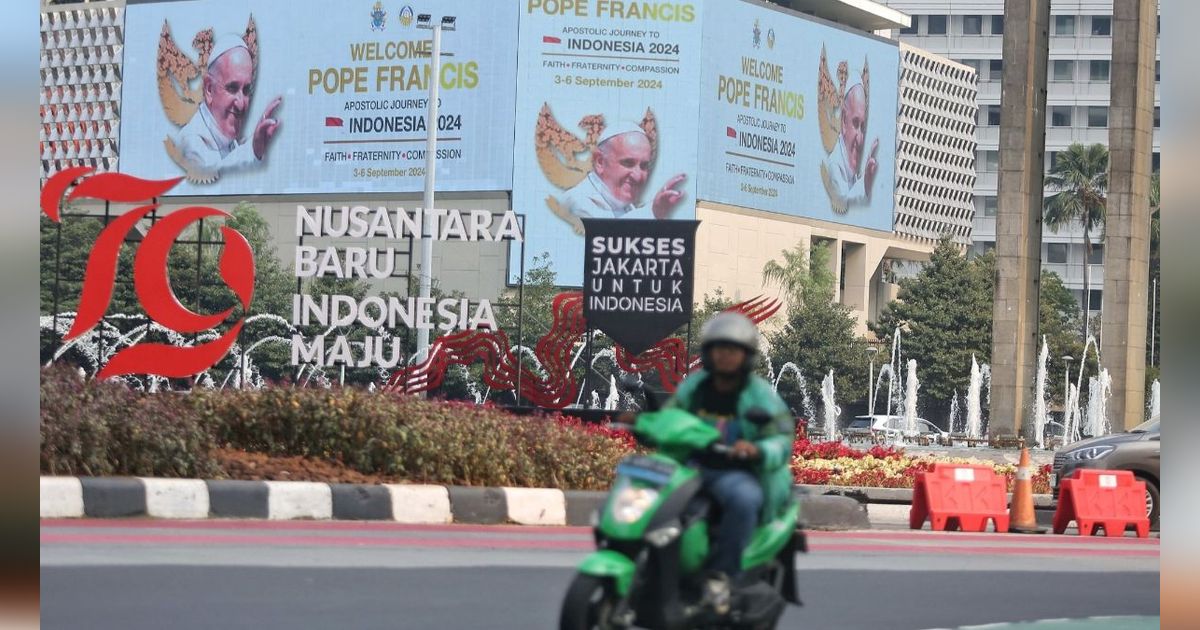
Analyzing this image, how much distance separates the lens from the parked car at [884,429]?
60231 mm

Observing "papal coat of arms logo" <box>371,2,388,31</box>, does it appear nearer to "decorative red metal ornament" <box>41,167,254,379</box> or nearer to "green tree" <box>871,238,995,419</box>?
"green tree" <box>871,238,995,419</box>

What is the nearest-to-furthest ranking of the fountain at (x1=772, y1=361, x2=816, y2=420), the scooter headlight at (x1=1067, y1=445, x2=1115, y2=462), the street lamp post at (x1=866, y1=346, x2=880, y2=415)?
the scooter headlight at (x1=1067, y1=445, x2=1115, y2=462), the street lamp post at (x1=866, y1=346, x2=880, y2=415), the fountain at (x1=772, y1=361, x2=816, y2=420)

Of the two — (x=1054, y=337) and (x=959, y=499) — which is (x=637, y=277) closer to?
(x=959, y=499)

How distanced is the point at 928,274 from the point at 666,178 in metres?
17.1

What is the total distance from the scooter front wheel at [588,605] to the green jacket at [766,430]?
749 millimetres

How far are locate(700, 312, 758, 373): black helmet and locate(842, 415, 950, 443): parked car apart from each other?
4628 centimetres

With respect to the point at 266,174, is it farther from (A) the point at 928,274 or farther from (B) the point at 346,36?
(A) the point at 928,274

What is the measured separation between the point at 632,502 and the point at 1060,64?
417ft

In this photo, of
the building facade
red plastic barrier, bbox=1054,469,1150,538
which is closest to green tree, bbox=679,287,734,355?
the building facade

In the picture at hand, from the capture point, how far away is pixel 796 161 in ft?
365

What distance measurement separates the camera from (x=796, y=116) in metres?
111

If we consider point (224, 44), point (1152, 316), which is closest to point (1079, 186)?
point (1152, 316)

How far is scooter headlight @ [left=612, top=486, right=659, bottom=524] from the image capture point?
670 centimetres
